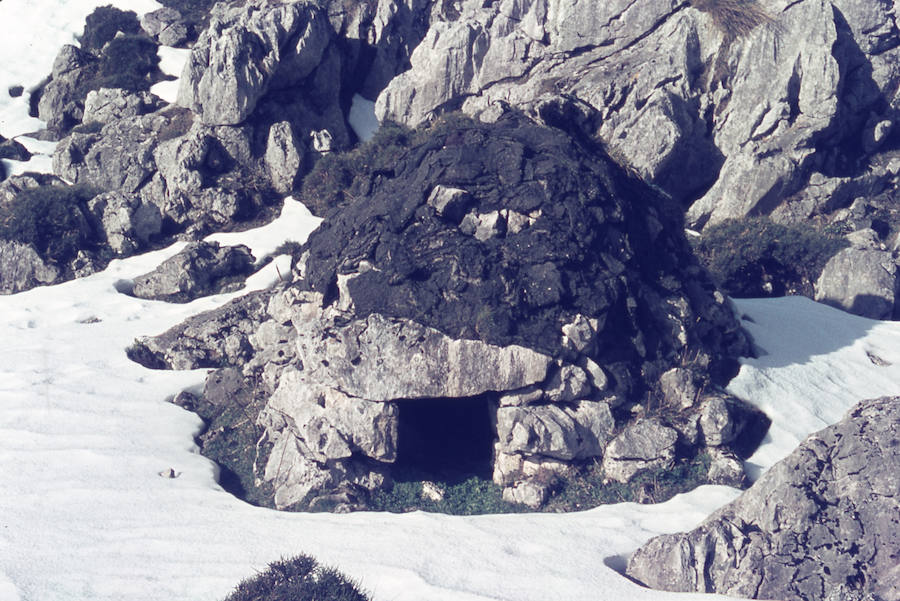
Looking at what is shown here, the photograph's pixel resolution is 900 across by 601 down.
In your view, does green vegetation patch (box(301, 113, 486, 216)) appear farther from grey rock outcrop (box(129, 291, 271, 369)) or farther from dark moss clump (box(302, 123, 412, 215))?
grey rock outcrop (box(129, 291, 271, 369))

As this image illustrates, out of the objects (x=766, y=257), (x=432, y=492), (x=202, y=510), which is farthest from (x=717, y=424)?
(x=766, y=257)

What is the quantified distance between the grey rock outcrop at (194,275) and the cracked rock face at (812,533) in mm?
14663

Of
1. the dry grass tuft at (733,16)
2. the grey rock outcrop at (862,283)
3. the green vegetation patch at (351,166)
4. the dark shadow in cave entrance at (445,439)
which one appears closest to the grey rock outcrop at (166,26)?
the green vegetation patch at (351,166)

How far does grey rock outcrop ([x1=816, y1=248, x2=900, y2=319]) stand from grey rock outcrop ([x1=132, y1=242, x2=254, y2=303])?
16624 mm

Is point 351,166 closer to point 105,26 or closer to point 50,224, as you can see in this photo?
point 50,224

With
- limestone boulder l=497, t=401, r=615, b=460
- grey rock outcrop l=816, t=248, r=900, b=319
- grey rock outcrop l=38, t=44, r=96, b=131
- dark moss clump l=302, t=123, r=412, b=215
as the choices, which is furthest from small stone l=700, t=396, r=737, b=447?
grey rock outcrop l=38, t=44, r=96, b=131

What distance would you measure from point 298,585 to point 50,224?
18428 mm

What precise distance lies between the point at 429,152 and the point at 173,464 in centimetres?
801

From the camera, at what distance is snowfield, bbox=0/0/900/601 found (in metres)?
10.5

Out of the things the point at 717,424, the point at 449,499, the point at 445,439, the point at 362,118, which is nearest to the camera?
the point at 449,499

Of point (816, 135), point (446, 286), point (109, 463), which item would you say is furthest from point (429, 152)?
point (816, 135)

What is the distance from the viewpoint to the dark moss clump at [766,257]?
2202 centimetres

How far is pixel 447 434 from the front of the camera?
15.6m

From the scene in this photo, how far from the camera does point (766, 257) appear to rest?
73.4 feet
